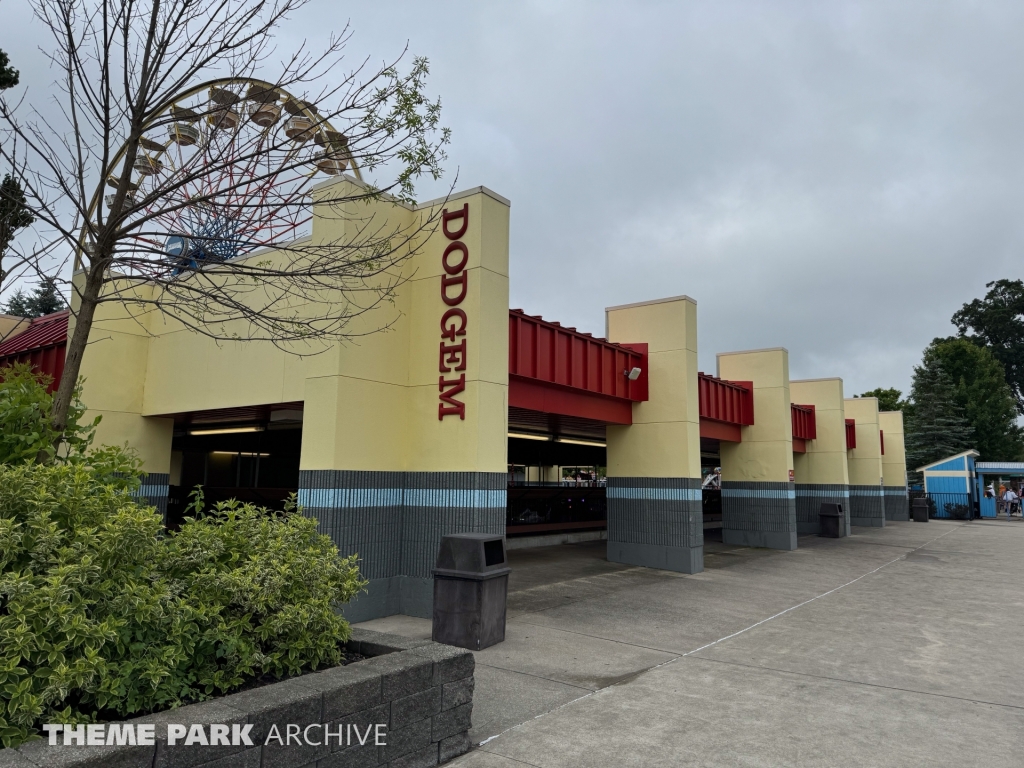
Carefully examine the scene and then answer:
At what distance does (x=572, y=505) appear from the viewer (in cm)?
2348

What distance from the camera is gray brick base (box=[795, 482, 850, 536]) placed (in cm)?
2555

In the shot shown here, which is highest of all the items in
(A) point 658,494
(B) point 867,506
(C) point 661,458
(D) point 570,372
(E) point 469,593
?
(D) point 570,372

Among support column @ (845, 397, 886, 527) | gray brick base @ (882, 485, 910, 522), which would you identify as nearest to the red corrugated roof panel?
support column @ (845, 397, 886, 527)

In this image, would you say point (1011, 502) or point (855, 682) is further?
point (1011, 502)

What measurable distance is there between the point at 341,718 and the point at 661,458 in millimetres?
12137

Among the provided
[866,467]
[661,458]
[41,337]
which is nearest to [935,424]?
[866,467]

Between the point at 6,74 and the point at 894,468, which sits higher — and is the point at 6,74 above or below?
above

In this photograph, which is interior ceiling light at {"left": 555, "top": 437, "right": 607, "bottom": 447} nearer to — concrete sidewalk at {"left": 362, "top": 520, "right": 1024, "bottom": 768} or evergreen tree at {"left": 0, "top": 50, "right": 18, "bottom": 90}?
concrete sidewalk at {"left": 362, "top": 520, "right": 1024, "bottom": 768}

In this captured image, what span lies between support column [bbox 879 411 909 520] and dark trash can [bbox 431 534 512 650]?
33.8 metres

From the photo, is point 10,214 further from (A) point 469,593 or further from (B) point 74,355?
(A) point 469,593

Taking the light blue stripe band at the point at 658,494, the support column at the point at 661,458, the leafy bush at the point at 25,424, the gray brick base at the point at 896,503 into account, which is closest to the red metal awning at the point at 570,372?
the support column at the point at 661,458

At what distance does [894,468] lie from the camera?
36562mm

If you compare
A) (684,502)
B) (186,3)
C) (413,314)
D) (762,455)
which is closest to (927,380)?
(762,455)

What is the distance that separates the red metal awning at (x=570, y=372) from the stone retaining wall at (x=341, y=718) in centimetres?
728
